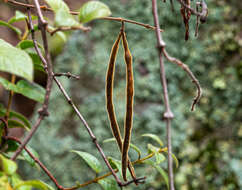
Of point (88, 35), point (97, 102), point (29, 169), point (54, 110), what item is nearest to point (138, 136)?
point (97, 102)

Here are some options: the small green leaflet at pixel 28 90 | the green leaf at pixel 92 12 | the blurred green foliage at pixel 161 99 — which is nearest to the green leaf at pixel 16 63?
the green leaf at pixel 92 12

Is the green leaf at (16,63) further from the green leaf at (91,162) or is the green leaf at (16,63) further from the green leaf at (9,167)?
the green leaf at (91,162)

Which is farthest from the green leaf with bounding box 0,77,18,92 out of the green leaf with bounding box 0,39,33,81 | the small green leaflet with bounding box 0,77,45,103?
the green leaf with bounding box 0,39,33,81

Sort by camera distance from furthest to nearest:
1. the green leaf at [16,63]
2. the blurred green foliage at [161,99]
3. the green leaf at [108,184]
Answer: the blurred green foliage at [161,99]
the green leaf at [108,184]
the green leaf at [16,63]

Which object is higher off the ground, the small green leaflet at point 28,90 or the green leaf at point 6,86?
the green leaf at point 6,86

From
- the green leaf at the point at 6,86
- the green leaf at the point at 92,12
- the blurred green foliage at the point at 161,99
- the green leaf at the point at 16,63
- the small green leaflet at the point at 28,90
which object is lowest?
the blurred green foliage at the point at 161,99

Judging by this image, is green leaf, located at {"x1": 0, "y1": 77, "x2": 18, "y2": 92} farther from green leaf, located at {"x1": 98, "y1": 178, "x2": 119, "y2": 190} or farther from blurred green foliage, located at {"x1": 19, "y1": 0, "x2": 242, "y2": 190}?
blurred green foliage, located at {"x1": 19, "y1": 0, "x2": 242, "y2": 190}
